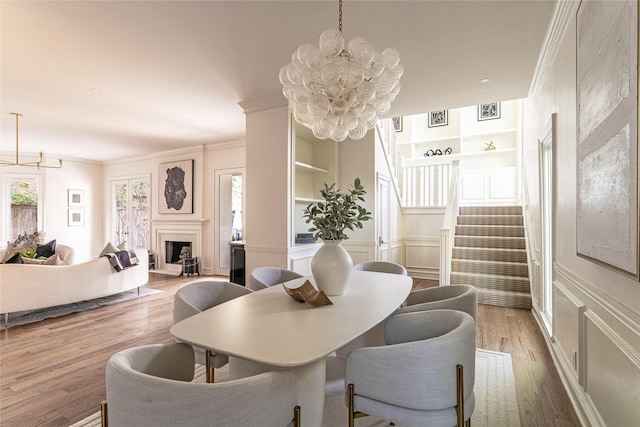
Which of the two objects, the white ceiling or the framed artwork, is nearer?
the white ceiling

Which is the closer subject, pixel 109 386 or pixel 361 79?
pixel 109 386

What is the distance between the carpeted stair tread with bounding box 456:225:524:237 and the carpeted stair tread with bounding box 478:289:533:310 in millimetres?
1233

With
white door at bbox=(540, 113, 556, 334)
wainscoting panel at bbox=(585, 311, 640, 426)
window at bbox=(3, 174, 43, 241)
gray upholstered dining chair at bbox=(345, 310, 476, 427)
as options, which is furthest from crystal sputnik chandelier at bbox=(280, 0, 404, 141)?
window at bbox=(3, 174, 43, 241)

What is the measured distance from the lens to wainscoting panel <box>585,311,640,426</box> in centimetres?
123

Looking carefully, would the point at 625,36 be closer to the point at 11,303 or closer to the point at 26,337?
the point at 26,337

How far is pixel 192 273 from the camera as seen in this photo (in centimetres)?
658

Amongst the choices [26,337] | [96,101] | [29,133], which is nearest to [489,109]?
[96,101]

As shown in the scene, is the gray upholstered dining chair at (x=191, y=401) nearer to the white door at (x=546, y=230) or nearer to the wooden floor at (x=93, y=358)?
the wooden floor at (x=93, y=358)

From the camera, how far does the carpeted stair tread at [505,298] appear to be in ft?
13.2

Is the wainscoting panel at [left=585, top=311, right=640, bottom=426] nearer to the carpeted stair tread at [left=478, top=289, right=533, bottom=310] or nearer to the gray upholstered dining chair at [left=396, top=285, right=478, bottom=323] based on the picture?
the gray upholstered dining chair at [left=396, top=285, right=478, bottom=323]

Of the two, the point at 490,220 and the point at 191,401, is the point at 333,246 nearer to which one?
the point at 191,401

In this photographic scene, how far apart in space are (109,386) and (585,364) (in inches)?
92.4

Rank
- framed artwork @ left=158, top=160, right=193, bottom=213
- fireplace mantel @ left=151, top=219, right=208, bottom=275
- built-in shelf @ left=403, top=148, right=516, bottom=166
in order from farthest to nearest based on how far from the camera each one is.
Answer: framed artwork @ left=158, top=160, right=193, bottom=213
fireplace mantel @ left=151, top=219, right=208, bottom=275
built-in shelf @ left=403, top=148, right=516, bottom=166

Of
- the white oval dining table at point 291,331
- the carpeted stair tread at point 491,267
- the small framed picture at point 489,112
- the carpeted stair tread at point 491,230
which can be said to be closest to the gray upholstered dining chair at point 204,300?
the white oval dining table at point 291,331
